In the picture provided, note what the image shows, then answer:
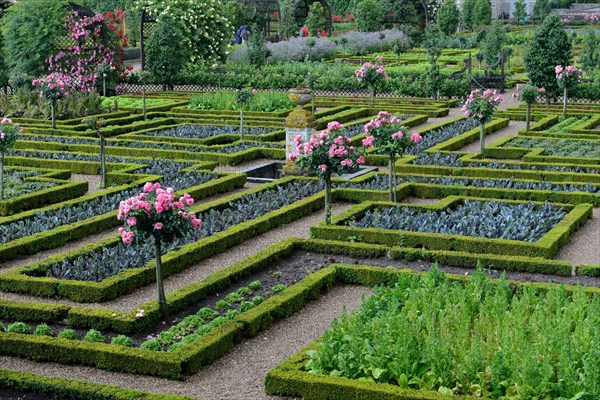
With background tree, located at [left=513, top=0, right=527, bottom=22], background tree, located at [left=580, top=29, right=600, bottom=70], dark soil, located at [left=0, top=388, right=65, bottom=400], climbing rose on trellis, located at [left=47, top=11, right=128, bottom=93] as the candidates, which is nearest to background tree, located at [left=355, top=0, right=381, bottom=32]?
background tree, located at [left=580, top=29, right=600, bottom=70]

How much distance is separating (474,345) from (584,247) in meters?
5.88

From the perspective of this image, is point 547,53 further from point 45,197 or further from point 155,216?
point 155,216

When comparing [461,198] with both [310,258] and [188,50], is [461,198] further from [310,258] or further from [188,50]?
[188,50]

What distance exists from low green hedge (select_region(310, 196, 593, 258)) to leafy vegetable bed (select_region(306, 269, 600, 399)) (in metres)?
2.75

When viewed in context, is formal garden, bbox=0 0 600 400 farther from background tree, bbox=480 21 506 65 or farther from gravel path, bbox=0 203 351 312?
background tree, bbox=480 21 506 65

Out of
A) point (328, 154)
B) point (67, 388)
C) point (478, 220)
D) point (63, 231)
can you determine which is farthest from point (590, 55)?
point (67, 388)

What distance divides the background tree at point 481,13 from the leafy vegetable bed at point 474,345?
155 feet

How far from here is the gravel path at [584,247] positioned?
13.9 metres

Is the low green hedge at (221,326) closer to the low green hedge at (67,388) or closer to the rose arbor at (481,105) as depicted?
the low green hedge at (67,388)

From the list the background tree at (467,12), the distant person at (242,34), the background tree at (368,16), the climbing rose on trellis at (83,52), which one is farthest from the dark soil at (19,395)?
the background tree at (467,12)

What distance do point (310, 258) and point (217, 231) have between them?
1934 mm

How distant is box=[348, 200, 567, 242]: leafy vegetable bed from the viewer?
14633 mm

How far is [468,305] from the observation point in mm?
10758

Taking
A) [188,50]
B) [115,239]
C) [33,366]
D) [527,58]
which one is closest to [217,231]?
[115,239]
